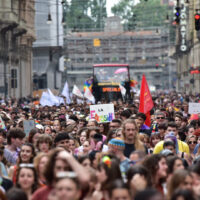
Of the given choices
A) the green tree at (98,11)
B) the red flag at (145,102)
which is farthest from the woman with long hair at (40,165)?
the green tree at (98,11)

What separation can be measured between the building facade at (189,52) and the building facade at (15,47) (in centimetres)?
1443

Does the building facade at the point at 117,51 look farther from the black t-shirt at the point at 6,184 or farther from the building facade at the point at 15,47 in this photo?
the black t-shirt at the point at 6,184

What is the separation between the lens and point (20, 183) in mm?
7879

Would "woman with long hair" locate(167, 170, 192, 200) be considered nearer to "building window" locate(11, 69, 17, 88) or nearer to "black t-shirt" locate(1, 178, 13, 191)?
"black t-shirt" locate(1, 178, 13, 191)

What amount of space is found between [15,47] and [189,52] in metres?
33.1

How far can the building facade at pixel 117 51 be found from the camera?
374 ft

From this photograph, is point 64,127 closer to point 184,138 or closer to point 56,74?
point 184,138

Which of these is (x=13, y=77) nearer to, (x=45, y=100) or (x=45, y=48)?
(x=45, y=100)

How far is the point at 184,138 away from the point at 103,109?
3.82 m

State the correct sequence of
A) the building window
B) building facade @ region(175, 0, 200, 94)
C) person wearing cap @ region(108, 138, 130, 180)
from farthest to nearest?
building facade @ region(175, 0, 200, 94) < the building window < person wearing cap @ region(108, 138, 130, 180)

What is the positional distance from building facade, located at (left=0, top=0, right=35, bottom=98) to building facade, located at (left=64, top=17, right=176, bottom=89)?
47740mm

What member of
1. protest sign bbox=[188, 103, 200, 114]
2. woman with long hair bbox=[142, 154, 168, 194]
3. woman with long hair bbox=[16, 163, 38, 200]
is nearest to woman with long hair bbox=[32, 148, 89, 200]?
woman with long hair bbox=[16, 163, 38, 200]

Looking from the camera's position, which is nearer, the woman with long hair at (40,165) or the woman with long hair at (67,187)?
the woman with long hair at (67,187)

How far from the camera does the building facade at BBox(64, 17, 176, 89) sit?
113875 millimetres
